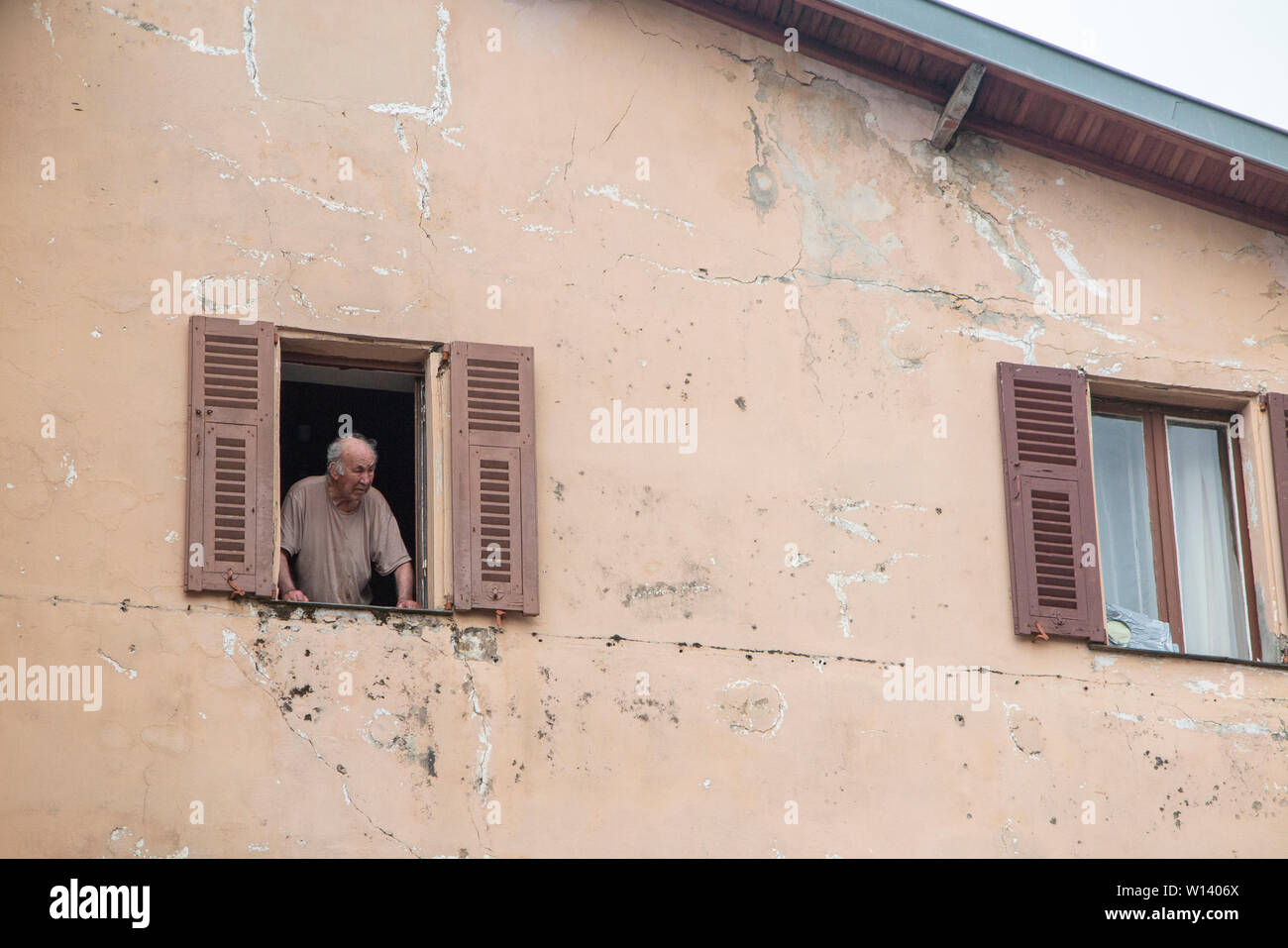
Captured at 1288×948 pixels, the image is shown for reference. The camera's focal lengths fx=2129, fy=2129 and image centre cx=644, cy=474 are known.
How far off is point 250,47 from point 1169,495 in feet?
A: 16.6

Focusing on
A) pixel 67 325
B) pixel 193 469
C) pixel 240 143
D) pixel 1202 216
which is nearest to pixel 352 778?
pixel 193 469

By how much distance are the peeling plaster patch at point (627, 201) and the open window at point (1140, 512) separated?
1.75 meters

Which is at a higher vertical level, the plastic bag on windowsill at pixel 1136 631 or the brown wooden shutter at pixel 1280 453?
the brown wooden shutter at pixel 1280 453

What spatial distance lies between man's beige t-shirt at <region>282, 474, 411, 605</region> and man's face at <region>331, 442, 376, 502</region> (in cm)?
8

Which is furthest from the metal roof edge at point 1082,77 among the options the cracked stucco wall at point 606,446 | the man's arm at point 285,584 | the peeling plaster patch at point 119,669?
the peeling plaster patch at point 119,669

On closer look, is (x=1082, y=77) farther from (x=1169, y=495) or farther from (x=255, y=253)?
(x=255, y=253)

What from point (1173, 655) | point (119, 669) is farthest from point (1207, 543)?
point (119, 669)

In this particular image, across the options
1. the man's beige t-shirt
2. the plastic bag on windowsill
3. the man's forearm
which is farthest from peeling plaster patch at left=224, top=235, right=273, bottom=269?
the plastic bag on windowsill

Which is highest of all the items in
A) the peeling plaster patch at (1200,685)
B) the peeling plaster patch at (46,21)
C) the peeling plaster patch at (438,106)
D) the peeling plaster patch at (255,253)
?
the peeling plaster patch at (46,21)

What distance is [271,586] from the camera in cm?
909

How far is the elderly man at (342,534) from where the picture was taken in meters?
9.61

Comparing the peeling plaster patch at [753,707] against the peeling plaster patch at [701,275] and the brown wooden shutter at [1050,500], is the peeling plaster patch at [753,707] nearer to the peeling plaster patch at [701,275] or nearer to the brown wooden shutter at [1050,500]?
the brown wooden shutter at [1050,500]

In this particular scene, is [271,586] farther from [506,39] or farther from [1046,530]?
[1046,530]

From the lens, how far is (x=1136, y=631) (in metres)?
10.5
